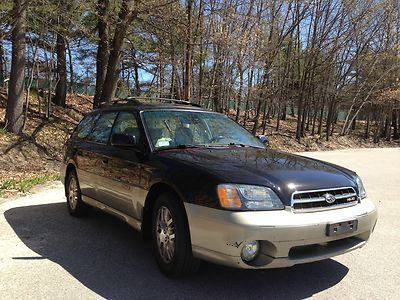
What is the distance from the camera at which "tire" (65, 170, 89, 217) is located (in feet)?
21.0

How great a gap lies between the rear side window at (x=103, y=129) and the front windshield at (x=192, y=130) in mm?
852

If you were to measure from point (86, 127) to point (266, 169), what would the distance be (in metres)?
3.54

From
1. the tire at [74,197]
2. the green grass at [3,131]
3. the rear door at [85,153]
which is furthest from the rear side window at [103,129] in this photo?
the green grass at [3,131]

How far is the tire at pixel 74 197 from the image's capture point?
252 inches

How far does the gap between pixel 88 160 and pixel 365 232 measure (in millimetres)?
3628

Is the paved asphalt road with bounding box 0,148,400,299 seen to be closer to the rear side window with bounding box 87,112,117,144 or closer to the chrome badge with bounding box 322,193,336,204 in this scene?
the chrome badge with bounding box 322,193,336,204

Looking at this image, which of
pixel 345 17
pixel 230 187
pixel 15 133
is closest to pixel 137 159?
pixel 230 187

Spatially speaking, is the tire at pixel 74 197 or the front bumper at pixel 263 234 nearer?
the front bumper at pixel 263 234

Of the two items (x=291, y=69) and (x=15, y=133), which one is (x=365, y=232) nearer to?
(x=15, y=133)

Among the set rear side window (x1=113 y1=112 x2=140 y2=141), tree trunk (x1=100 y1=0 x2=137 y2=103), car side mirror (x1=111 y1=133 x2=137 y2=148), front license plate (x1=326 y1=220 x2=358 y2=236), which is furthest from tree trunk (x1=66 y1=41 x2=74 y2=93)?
front license plate (x1=326 y1=220 x2=358 y2=236)

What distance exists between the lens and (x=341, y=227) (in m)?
3.88

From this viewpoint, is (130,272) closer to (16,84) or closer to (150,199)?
(150,199)

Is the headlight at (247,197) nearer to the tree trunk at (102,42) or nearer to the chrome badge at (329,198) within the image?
the chrome badge at (329,198)

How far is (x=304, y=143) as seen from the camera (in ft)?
86.0
